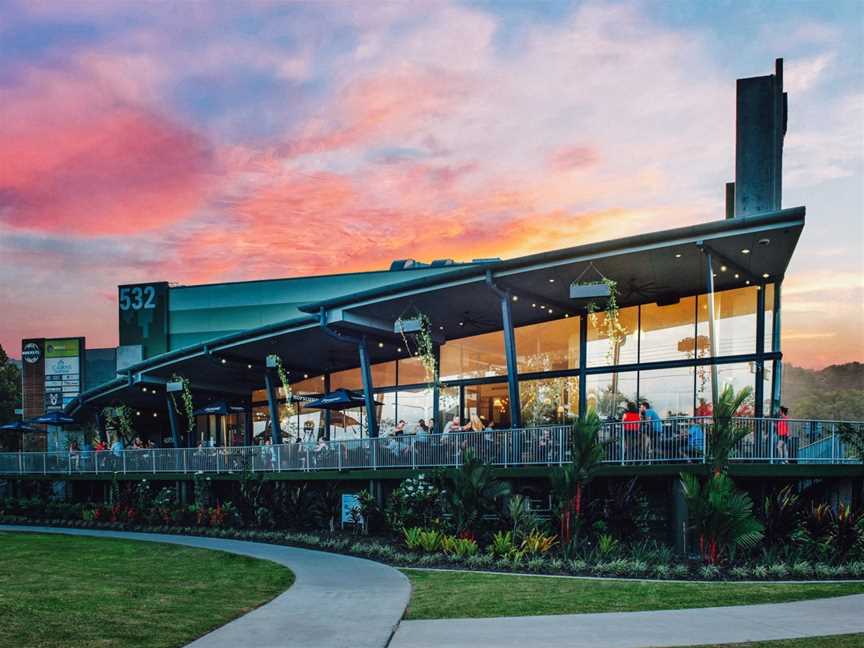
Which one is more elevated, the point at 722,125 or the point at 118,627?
the point at 722,125

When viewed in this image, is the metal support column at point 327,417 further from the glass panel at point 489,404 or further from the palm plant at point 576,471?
the palm plant at point 576,471

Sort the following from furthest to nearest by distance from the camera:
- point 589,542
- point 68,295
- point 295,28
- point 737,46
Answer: point 68,295 → point 737,46 → point 295,28 → point 589,542

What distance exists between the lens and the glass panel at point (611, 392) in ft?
77.3

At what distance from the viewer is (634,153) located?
930 inches

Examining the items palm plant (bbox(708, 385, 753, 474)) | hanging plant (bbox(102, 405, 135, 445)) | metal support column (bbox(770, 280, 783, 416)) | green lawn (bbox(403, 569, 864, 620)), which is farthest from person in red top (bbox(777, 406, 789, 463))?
hanging plant (bbox(102, 405, 135, 445))

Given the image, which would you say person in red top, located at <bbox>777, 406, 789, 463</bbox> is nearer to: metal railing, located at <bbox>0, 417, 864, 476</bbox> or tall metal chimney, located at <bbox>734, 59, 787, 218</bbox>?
metal railing, located at <bbox>0, 417, 864, 476</bbox>

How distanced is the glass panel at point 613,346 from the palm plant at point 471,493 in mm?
8128

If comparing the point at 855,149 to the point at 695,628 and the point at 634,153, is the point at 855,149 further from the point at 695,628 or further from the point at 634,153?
the point at 695,628

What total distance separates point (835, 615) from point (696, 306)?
14.0 m

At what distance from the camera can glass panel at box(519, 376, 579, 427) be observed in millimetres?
24562

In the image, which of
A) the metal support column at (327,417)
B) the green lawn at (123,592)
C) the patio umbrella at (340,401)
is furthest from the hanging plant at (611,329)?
the metal support column at (327,417)

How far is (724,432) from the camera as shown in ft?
47.9

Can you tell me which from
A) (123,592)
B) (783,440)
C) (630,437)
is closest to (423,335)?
(630,437)

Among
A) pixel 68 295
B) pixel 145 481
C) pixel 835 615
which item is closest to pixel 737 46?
pixel 835 615
